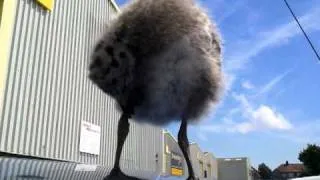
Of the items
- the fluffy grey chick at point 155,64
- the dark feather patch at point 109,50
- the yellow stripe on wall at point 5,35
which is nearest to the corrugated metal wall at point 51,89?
the yellow stripe on wall at point 5,35

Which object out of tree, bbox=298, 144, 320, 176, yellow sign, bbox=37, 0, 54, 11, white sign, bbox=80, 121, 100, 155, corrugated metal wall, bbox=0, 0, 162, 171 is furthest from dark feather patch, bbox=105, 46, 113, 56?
tree, bbox=298, 144, 320, 176

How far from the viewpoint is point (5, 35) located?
36.4 ft

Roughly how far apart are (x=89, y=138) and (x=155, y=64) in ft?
44.1

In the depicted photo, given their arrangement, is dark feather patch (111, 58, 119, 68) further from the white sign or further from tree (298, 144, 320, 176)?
tree (298, 144, 320, 176)

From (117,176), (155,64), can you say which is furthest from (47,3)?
(117,176)

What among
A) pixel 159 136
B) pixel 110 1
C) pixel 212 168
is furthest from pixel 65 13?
pixel 212 168

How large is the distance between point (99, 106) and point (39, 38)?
14.5 feet

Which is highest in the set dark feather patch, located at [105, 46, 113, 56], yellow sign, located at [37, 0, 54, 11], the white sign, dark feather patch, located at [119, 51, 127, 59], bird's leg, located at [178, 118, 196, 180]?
yellow sign, located at [37, 0, 54, 11]

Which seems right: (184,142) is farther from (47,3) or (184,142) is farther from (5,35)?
(47,3)

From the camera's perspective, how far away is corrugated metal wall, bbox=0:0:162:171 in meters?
11.8

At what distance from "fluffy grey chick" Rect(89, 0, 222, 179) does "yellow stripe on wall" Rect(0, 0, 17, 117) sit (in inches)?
342

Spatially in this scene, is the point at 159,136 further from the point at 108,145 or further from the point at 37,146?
the point at 37,146

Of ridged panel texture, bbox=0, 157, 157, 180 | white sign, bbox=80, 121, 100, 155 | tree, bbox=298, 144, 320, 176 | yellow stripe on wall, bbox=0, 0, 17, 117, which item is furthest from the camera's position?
tree, bbox=298, 144, 320, 176

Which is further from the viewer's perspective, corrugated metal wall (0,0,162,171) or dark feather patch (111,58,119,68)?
corrugated metal wall (0,0,162,171)
